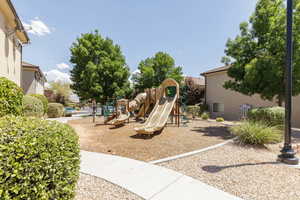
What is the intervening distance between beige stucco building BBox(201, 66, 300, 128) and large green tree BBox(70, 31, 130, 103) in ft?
35.8

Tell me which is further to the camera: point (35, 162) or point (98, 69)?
point (98, 69)

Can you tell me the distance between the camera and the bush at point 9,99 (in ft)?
11.5

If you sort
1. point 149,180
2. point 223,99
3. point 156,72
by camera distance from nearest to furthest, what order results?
point 149,180 < point 223,99 < point 156,72

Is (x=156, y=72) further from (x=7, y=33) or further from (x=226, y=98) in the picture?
(x=7, y=33)

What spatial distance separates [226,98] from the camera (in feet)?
55.2

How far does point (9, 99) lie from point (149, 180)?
4.04m

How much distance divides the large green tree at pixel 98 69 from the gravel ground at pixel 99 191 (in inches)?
586

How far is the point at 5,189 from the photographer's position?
4.88 ft

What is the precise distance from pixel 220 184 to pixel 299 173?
2.42 m

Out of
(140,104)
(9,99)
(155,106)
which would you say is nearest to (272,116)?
(155,106)

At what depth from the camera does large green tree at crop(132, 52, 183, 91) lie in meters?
20.6

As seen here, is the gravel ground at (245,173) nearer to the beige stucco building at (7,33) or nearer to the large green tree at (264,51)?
the large green tree at (264,51)

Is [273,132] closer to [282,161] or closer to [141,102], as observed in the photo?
[282,161]

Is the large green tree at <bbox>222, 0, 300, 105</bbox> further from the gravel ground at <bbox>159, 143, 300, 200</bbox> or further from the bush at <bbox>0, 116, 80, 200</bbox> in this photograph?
the bush at <bbox>0, 116, 80, 200</bbox>
